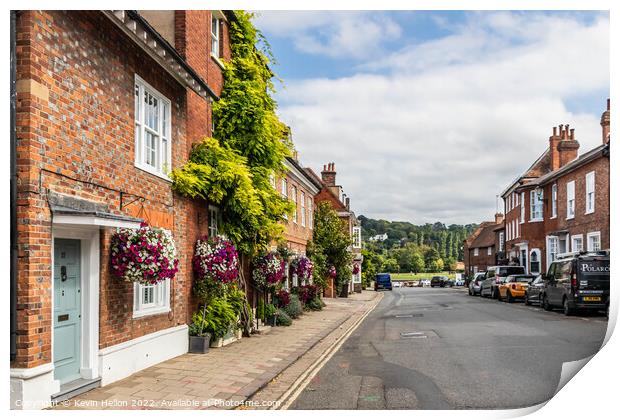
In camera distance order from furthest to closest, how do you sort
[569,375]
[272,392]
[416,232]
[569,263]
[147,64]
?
1. [416,232]
2. [569,263]
3. [147,64]
4. [569,375]
5. [272,392]

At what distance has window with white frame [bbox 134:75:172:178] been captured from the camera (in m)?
10.2

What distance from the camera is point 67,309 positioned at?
8047mm

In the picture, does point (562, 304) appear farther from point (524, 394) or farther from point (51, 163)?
point (51, 163)

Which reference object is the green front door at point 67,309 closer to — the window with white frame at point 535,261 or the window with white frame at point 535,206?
the window with white frame at point 535,206

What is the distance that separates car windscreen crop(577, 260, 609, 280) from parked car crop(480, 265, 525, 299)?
42.9ft

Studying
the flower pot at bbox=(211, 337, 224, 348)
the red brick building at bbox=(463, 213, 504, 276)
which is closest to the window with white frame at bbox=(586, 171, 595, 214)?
the flower pot at bbox=(211, 337, 224, 348)

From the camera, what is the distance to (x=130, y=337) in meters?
9.62

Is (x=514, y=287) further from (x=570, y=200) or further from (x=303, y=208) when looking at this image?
(x=303, y=208)

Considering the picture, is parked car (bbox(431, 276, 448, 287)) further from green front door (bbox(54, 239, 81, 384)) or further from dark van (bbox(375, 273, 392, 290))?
green front door (bbox(54, 239, 81, 384))

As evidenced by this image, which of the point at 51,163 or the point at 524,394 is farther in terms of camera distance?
the point at 524,394

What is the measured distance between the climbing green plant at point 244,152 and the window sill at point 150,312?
7.70ft

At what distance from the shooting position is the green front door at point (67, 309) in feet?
25.5

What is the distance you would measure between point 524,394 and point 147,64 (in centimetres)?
794

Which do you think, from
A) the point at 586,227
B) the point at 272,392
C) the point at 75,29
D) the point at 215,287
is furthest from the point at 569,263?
the point at 75,29
